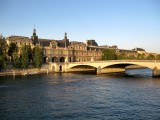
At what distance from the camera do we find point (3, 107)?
34.9 m

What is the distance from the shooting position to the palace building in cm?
11088

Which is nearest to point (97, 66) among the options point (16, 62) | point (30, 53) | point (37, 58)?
point (37, 58)

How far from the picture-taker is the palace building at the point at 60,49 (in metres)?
111

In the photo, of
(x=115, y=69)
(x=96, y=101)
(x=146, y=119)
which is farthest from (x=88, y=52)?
(x=146, y=119)

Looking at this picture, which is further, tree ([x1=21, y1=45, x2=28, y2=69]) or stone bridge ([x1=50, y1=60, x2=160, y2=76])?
stone bridge ([x1=50, y1=60, x2=160, y2=76])

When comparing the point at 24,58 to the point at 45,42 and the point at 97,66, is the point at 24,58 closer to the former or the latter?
the point at 97,66

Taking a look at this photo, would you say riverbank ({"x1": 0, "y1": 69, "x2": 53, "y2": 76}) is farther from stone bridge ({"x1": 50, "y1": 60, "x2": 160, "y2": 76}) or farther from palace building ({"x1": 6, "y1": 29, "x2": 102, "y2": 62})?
palace building ({"x1": 6, "y1": 29, "x2": 102, "y2": 62})

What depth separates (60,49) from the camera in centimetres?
12450

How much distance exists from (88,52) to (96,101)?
10148 cm

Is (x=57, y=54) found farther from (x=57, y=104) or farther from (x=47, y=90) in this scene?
(x=57, y=104)

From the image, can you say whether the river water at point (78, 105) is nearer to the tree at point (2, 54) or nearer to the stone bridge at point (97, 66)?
the tree at point (2, 54)

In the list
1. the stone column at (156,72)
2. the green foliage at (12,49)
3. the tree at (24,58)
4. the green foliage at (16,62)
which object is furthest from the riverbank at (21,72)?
the stone column at (156,72)

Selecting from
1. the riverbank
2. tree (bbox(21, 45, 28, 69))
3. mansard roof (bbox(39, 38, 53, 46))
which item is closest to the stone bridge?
the riverbank

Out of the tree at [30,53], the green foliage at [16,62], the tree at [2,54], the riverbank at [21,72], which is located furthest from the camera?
the tree at [30,53]
